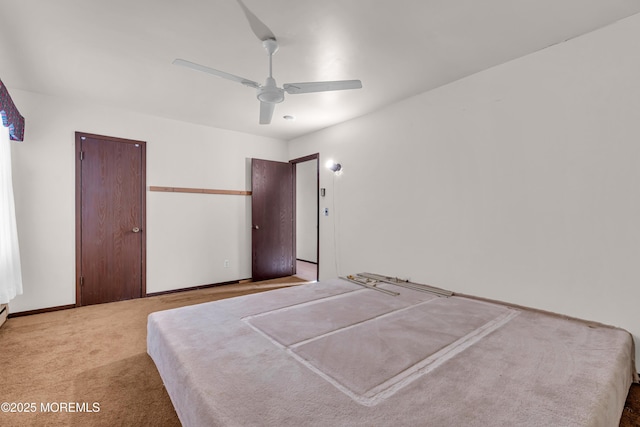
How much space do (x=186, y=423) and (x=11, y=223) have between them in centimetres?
307

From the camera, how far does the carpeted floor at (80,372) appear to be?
1.67m

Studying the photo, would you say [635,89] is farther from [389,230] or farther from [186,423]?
[186,423]

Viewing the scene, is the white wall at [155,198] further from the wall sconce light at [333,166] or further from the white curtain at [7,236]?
the wall sconce light at [333,166]

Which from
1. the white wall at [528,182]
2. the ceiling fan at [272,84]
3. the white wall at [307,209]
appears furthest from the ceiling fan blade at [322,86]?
the white wall at [307,209]

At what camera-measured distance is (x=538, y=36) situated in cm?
223

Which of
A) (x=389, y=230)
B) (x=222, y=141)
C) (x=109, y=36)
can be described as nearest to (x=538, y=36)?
(x=389, y=230)

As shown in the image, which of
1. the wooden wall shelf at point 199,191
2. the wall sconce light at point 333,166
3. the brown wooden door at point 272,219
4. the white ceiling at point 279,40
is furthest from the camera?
the brown wooden door at point 272,219

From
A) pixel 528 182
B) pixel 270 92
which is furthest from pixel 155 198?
pixel 528 182

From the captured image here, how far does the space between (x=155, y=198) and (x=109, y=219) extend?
60 cm

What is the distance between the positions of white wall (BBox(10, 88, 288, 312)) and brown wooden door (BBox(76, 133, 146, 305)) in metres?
0.09

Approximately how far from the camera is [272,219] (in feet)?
16.9

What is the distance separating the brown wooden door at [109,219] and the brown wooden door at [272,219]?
166cm

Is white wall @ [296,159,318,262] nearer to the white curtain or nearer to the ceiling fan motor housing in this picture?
the ceiling fan motor housing

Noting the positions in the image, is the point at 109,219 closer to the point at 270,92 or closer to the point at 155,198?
the point at 155,198
